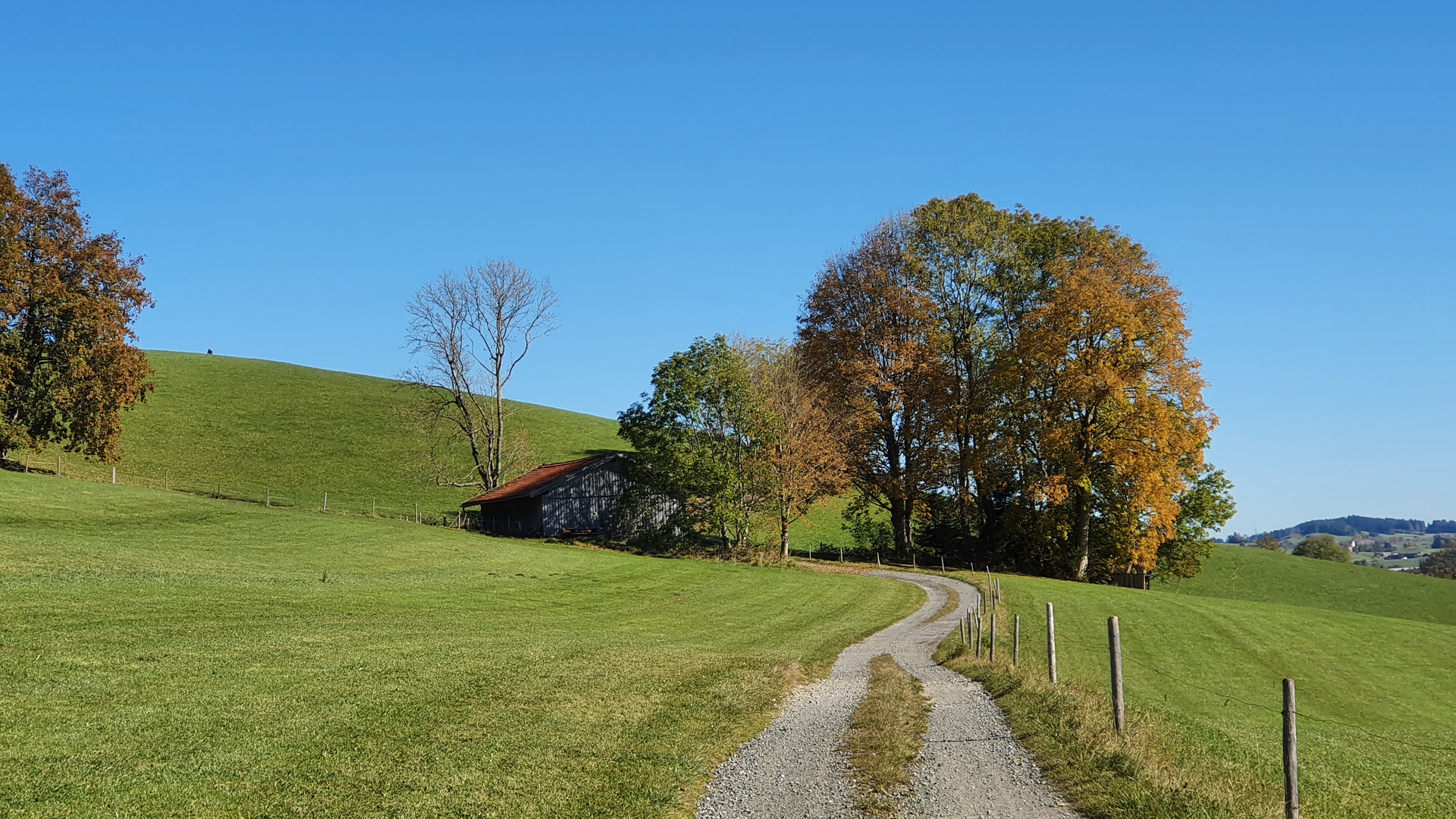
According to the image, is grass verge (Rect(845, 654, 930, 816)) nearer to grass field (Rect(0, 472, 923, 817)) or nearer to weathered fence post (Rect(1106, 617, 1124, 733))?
grass field (Rect(0, 472, 923, 817))

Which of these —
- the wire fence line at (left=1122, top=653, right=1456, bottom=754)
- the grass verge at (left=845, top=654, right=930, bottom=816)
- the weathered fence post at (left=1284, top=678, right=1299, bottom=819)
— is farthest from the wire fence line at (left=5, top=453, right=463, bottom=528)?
the weathered fence post at (left=1284, top=678, right=1299, bottom=819)

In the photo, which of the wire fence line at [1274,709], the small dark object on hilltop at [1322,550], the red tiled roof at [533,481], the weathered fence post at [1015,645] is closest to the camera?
the weathered fence post at [1015,645]

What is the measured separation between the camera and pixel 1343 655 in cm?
3338

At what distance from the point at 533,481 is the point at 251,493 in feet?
64.2

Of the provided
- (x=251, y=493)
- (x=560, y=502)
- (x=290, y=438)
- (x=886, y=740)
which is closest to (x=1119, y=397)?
(x=560, y=502)

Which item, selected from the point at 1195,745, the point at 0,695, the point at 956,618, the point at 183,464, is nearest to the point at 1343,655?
the point at 956,618

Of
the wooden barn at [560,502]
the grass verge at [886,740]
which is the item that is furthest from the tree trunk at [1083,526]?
the grass verge at [886,740]

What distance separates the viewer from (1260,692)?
26.5 metres

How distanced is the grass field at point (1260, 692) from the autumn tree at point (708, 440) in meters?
15.5

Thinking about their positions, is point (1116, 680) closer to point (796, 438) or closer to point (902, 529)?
point (796, 438)

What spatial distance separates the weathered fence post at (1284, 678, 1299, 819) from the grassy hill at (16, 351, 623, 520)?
61632 millimetres

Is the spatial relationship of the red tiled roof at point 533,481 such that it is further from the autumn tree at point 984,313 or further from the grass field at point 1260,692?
the grass field at point 1260,692

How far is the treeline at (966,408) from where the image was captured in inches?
1901

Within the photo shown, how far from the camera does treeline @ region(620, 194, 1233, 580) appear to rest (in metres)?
48.3
